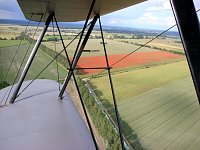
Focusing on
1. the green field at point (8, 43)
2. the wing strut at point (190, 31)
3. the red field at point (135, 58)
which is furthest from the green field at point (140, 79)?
the green field at point (8, 43)

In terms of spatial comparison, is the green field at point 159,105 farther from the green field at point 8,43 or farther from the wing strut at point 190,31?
the green field at point 8,43

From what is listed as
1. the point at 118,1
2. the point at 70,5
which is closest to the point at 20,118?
the point at 70,5

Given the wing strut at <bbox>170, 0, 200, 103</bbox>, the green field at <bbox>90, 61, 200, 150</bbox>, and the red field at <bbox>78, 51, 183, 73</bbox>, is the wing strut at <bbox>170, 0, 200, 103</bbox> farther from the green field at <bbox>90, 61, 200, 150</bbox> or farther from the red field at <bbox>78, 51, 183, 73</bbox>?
the red field at <bbox>78, 51, 183, 73</bbox>

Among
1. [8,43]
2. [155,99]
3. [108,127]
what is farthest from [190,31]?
[8,43]

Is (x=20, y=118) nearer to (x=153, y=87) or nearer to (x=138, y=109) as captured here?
(x=138, y=109)

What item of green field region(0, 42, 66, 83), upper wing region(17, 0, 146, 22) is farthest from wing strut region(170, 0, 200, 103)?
green field region(0, 42, 66, 83)
